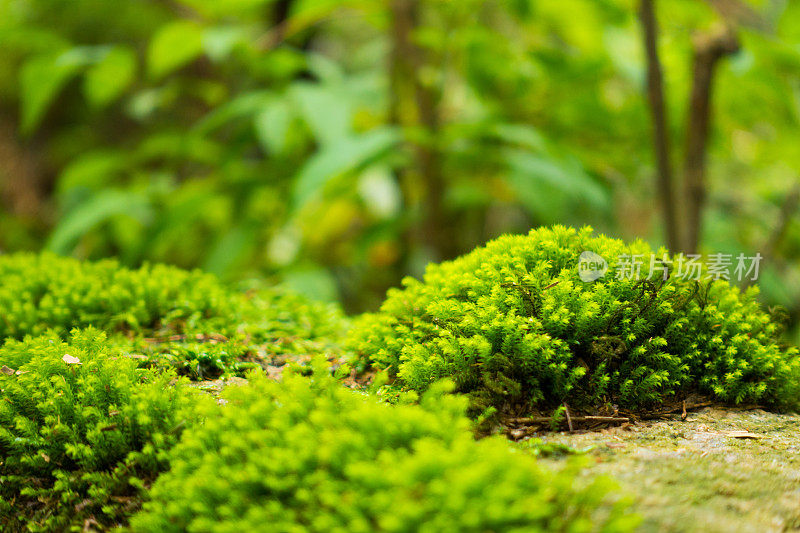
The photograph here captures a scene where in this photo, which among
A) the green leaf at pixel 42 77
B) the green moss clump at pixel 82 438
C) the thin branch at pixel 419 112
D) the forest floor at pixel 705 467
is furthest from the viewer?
the green leaf at pixel 42 77

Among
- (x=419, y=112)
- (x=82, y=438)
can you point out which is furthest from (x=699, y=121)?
(x=82, y=438)

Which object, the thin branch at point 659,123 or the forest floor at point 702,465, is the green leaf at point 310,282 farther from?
the thin branch at point 659,123

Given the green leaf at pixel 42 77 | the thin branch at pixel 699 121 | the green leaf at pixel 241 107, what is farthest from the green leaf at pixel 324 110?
the thin branch at pixel 699 121

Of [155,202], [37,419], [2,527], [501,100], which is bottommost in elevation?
[2,527]

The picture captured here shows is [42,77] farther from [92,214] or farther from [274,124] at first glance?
[274,124]

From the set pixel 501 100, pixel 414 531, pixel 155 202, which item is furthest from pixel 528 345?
pixel 155 202

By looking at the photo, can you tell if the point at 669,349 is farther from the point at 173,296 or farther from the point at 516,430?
the point at 173,296

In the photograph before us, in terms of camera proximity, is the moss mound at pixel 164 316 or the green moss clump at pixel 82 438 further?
the moss mound at pixel 164 316
